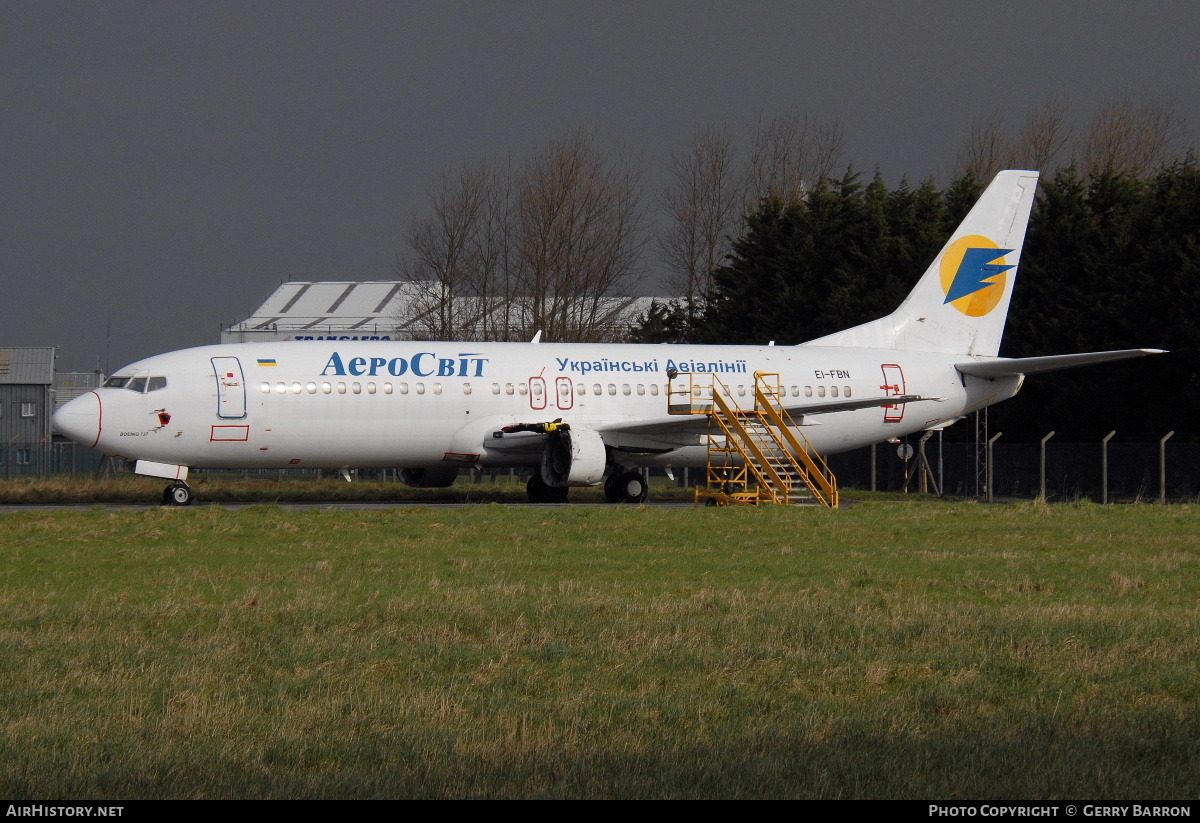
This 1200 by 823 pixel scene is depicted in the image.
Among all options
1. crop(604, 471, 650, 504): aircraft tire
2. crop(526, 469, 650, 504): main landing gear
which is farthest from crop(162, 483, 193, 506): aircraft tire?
crop(604, 471, 650, 504): aircraft tire

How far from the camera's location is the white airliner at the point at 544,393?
25922 millimetres

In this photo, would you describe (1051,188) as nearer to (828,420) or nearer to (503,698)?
(828,420)

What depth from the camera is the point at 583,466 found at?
26734 millimetres

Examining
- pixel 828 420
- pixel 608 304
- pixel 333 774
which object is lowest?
pixel 333 774

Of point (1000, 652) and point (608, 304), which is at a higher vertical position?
point (608, 304)

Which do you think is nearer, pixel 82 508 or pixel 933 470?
pixel 82 508

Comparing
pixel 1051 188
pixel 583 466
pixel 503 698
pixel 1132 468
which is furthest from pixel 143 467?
pixel 1051 188

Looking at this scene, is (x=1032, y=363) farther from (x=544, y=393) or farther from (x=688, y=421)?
(x=544, y=393)

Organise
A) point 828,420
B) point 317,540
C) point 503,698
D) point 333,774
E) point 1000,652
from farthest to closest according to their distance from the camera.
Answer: point 828,420
point 317,540
point 1000,652
point 503,698
point 333,774

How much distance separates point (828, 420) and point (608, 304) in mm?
31480

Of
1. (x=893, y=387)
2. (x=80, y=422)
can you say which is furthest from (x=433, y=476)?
(x=893, y=387)

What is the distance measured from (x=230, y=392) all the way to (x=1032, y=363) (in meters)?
17.6

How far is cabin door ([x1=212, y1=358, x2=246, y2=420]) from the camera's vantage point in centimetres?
2588

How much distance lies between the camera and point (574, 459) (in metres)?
26.7
